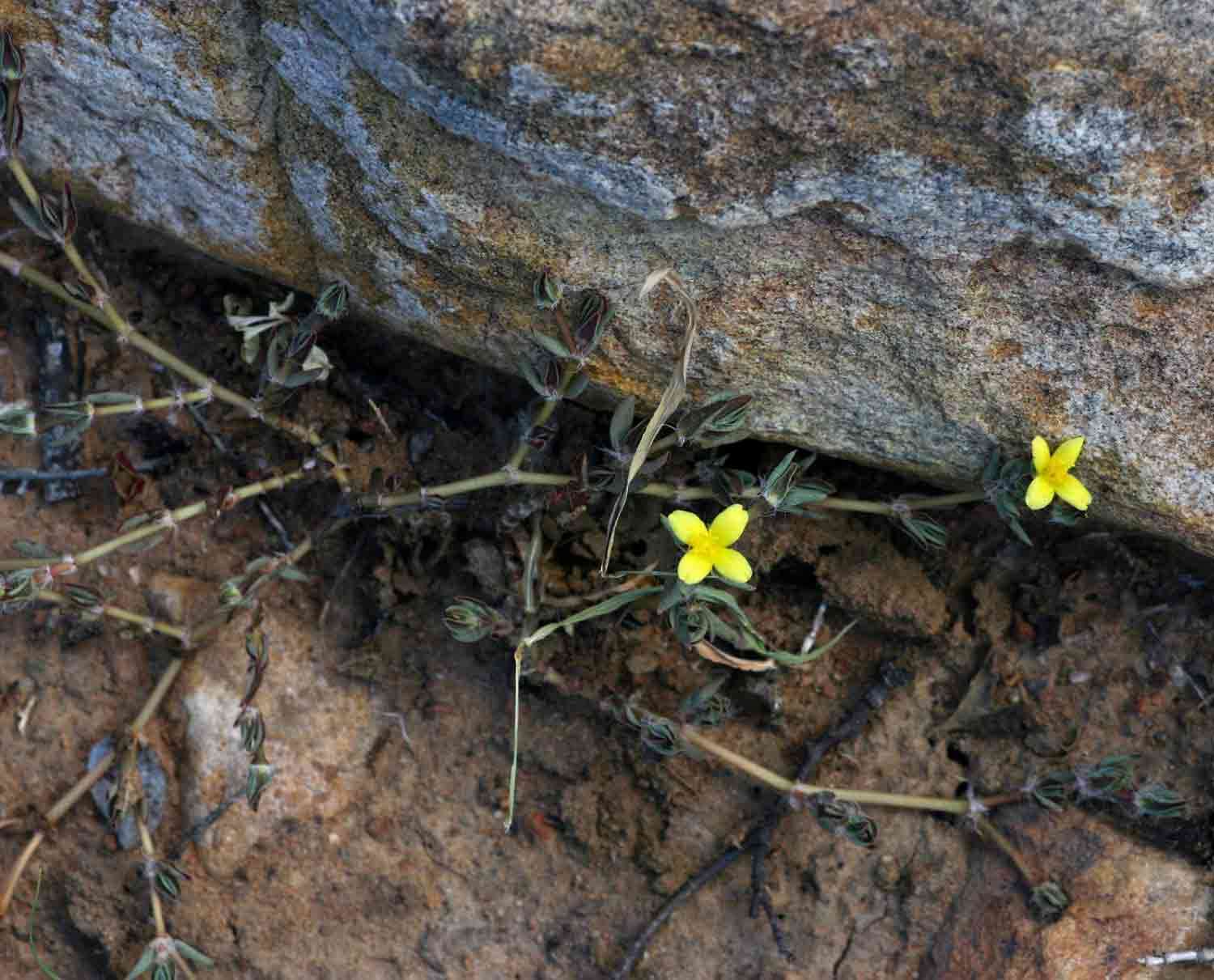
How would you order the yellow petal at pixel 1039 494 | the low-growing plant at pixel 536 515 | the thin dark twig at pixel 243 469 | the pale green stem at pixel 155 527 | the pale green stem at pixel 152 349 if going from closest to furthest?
the yellow petal at pixel 1039 494 < the low-growing plant at pixel 536 515 < the pale green stem at pixel 152 349 < the pale green stem at pixel 155 527 < the thin dark twig at pixel 243 469

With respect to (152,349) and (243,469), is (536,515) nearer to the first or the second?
(243,469)

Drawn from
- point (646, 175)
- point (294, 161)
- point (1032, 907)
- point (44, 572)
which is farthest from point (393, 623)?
point (1032, 907)

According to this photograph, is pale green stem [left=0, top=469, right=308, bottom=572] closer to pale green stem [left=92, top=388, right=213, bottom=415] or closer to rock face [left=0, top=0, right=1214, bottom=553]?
pale green stem [left=92, top=388, right=213, bottom=415]

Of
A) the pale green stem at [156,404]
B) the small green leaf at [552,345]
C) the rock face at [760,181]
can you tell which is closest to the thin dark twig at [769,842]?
the rock face at [760,181]

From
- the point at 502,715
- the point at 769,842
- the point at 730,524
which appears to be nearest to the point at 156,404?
the point at 502,715

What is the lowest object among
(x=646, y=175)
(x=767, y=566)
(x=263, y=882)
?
(x=263, y=882)

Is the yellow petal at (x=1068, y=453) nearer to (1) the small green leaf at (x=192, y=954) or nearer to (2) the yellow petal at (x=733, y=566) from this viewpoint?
(2) the yellow petal at (x=733, y=566)

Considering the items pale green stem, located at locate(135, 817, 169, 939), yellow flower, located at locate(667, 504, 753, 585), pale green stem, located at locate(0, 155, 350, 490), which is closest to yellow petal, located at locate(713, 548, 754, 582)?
yellow flower, located at locate(667, 504, 753, 585)

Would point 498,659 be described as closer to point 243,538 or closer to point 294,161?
point 243,538
